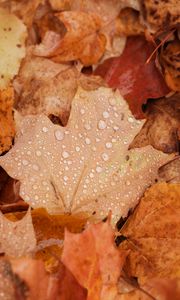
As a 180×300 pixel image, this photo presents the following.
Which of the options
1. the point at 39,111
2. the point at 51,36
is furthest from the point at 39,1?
the point at 39,111

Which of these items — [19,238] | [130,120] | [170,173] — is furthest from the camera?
[170,173]

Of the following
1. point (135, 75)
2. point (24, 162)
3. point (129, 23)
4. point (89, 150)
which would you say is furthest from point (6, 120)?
point (129, 23)

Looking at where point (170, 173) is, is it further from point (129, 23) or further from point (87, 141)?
point (129, 23)

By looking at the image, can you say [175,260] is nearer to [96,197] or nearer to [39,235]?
[96,197]

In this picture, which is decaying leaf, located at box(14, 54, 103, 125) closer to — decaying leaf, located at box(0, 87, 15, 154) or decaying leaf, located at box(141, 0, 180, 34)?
decaying leaf, located at box(0, 87, 15, 154)

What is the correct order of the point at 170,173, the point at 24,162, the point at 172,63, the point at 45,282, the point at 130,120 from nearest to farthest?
the point at 45,282 < the point at 24,162 < the point at 130,120 < the point at 170,173 < the point at 172,63

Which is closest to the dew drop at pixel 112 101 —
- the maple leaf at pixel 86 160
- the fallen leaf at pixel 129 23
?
the maple leaf at pixel 86 160

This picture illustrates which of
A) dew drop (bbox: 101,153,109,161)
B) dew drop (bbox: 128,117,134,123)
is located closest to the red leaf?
dew drop (bbox: 128,117,134,123)
